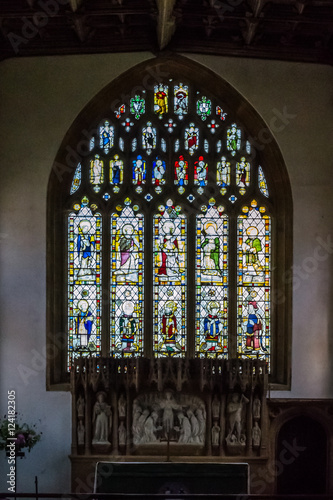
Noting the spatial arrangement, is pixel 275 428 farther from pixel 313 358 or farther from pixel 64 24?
pixel 64 24

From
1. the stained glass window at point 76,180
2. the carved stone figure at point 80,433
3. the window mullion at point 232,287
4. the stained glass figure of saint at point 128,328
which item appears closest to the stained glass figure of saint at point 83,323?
the stained glass figure of saint at point 128,328

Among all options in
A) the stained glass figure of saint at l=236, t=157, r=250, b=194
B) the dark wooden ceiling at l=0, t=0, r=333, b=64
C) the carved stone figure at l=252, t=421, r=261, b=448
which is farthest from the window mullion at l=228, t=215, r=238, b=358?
the dark wooden ceiling at l=0, t=0, r=333, b=64

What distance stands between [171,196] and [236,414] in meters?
3.27

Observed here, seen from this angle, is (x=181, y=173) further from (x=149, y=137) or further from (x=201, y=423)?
(x=201, y=423)

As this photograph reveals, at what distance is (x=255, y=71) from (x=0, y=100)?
3.61 metres

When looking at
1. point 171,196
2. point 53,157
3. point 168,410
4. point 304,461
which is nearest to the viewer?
point 168,410

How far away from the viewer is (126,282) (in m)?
10.7

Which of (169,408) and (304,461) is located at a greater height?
(169,408)

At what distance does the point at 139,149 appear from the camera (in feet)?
35.6

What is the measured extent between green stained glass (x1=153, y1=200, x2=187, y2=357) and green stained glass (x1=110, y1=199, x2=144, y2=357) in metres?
0.23

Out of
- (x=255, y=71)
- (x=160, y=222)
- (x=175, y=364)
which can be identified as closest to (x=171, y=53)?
(x=255, y=71)

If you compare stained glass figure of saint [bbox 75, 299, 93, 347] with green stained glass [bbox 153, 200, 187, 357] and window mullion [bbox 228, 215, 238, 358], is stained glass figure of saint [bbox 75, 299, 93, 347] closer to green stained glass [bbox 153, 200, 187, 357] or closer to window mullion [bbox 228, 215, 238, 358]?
green stained glass [bbox 153, 200, 187, 357]

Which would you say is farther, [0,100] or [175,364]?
[0,100]

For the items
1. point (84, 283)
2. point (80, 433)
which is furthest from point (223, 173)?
point (80, 433)
